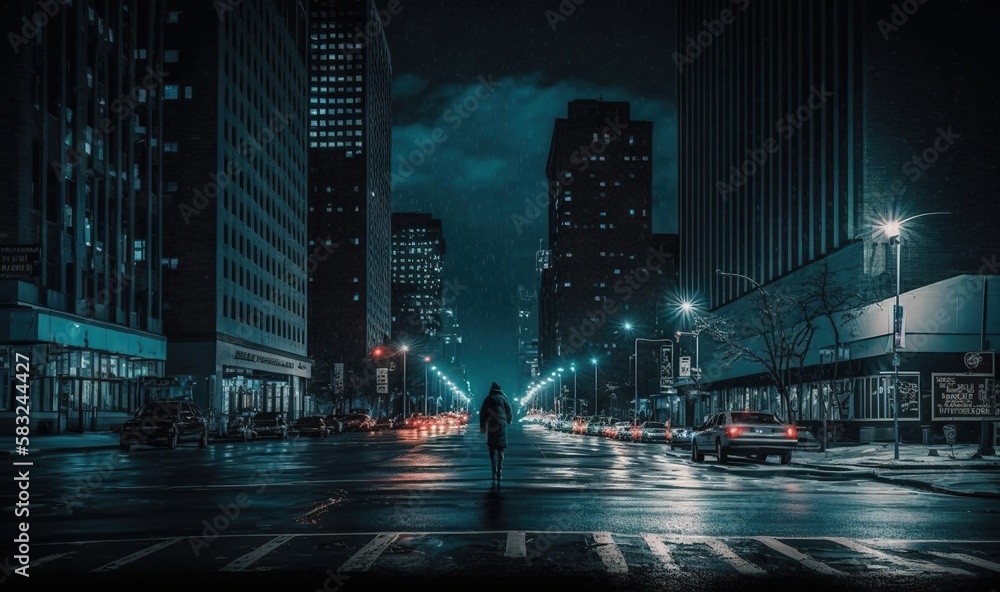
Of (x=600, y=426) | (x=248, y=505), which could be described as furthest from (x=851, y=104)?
(x=248, y=505)

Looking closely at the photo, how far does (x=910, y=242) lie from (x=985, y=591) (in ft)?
172

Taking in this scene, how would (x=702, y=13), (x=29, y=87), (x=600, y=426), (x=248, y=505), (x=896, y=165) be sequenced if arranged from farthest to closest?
(x=702, y=13)
(x=600, y=426)
(x=896, y=165)
(x=29, y=87)
(x=248, y=505)

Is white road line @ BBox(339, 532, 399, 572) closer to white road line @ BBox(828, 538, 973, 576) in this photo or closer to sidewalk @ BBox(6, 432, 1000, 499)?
white road line @ BBox(828, 538, 973, 576)

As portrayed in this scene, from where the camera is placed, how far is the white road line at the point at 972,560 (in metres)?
10.2

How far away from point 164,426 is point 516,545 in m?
34.2

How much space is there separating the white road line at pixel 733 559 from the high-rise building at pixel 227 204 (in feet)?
195

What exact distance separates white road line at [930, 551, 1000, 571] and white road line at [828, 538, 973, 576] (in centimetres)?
39

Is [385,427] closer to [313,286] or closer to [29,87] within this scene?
[29,87]

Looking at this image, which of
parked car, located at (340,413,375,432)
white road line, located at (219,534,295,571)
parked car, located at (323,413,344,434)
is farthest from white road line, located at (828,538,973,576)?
parked car, located at (340,413,375,432)

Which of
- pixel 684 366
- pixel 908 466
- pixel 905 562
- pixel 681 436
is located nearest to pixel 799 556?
pixel 905 562

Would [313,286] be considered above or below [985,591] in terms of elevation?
above

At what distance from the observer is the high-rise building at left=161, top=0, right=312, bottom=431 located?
80188mm

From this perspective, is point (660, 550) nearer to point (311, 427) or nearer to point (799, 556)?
point (799, 556)

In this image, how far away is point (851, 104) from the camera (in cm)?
5944
